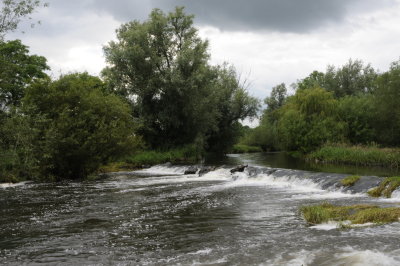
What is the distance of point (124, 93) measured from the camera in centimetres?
3903

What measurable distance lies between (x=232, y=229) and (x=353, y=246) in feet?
11.1

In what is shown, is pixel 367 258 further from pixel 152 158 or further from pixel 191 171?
pixel 152 158

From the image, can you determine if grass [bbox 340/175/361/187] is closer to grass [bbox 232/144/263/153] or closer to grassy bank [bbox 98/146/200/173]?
grassy bank [bbox 98/146/200/173]

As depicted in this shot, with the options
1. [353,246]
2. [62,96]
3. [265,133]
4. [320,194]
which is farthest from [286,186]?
[265,133]

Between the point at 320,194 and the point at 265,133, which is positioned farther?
the point at 265,133

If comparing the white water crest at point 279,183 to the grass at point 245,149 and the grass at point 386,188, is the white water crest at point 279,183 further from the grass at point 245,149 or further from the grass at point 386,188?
the grass at point 245,149

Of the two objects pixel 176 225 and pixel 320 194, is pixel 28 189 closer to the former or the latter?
pixel 176 225

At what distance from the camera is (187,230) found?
10664 mm

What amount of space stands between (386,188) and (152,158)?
2545 centimetres

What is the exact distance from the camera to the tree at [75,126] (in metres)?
24.1

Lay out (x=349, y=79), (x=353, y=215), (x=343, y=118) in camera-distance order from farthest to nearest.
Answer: (x=349, y=79) → (x=343, y=118) → (x=353, y=215)

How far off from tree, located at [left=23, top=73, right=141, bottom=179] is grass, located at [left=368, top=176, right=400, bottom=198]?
54.3 ft

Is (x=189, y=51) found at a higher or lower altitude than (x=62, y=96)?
higher

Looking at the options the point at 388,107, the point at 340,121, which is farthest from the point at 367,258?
the point at 388,107
